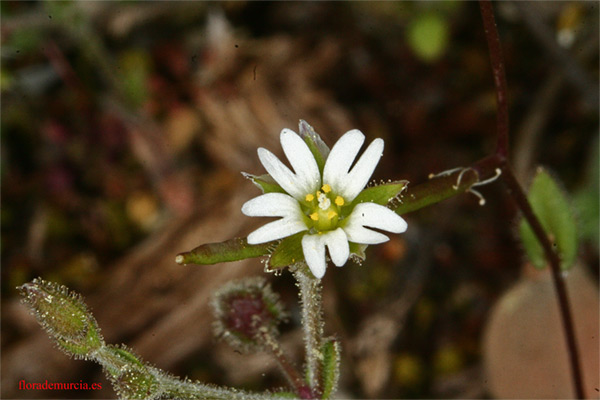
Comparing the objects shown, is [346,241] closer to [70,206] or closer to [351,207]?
[351,207]

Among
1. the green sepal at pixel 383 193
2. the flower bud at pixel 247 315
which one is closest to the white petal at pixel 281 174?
the green sepal at pixel 383 193

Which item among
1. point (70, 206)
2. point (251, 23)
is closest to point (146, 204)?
point (70, 206)

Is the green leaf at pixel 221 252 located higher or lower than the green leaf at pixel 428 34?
lower

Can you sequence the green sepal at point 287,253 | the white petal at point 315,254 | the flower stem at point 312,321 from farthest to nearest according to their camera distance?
the flower stem at point 312,321 < the green sepal at point 287,253 < the white petal at point 315,254

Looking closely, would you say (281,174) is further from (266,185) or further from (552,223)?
(552,223)

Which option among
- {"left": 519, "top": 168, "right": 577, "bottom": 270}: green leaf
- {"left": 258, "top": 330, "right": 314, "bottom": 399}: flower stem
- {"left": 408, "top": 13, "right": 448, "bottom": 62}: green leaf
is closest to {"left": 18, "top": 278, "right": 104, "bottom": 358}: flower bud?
{"left": 258, "top": 330, "right": 314, "bottom": 399}: flower stem

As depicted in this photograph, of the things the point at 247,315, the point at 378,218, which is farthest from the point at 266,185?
the point at 247,315

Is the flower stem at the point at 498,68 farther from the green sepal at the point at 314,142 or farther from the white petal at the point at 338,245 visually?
the white petal at the point at 338,245
